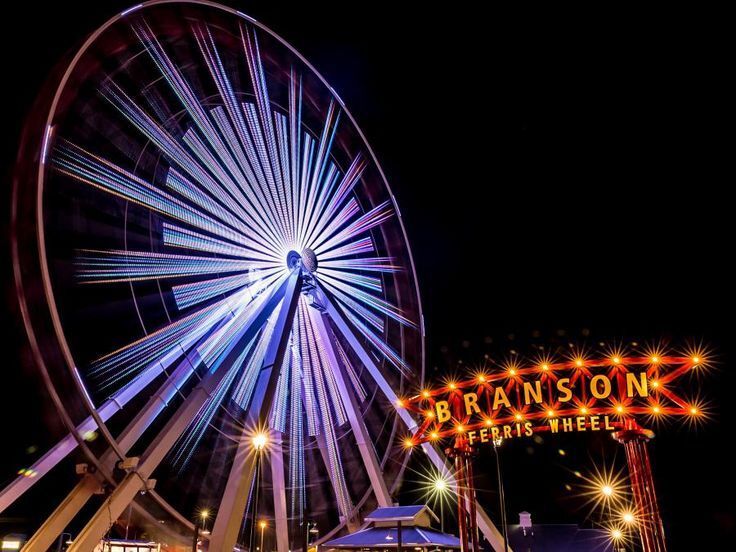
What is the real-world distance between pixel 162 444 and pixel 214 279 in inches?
172

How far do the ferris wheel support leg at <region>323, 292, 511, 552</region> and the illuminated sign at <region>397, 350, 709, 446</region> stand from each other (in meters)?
0.43

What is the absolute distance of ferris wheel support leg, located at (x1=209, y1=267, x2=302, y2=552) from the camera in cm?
962

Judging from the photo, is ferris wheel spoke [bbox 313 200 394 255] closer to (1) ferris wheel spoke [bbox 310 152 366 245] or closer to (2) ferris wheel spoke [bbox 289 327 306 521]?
(1) ferris wheel spoke [bbox 310 152 366 245]

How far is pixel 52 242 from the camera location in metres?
9.87

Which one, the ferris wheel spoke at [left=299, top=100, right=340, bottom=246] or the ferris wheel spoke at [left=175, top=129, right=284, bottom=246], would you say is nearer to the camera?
the ferris wheel spoke at [left=175, top=129, right=284, bottom=246]

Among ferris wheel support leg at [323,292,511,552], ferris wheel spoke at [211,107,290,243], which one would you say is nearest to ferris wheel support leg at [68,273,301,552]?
ferris wheel spoke at [211,107,290,243]

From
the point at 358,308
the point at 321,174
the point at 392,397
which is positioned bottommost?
the point at 392,397

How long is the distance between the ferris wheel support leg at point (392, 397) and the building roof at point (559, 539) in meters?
9.05

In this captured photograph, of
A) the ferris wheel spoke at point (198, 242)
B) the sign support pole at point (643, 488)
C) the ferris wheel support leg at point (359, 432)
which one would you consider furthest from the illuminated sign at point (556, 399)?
the ferris wheel spoke at point (198, 242)

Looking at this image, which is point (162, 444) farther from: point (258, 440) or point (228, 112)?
point (228, 112)

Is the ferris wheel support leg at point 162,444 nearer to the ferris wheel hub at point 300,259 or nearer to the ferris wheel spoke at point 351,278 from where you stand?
the ferris wheel hub at point 300,259

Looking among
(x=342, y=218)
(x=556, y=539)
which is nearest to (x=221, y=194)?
(x=342, y=218)

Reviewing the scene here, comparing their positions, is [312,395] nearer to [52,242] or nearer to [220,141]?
[220,141]

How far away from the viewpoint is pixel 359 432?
50.6 ft
